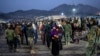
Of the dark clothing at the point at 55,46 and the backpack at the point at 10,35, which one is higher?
the backpack at the point at 10,35

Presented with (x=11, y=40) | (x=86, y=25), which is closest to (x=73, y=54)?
(x=11, y=40)

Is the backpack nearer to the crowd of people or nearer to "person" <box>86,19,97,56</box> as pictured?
the crowd of people

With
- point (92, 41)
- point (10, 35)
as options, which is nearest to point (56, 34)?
point (92, 41)

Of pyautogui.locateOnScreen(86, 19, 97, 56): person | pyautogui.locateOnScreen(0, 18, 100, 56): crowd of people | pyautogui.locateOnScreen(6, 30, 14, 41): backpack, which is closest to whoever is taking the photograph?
pyautogui.locateOnScreen(86, 19, 97, 56): person

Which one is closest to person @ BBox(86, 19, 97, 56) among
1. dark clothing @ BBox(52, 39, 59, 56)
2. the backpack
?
dark clothing @ BBox(52, 39, 59, 56)

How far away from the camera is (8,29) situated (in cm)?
2252

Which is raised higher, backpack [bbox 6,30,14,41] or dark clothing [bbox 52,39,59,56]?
backpack [bbox 6,30,14,41]

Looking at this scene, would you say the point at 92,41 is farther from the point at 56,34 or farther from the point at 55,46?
the point at 55,46

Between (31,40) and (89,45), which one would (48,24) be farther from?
(89,45)

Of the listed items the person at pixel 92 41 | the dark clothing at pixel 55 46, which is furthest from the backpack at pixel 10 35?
the person at pixel 92 41

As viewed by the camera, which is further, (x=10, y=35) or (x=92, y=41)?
(x=10, y=35)

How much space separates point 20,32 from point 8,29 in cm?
449

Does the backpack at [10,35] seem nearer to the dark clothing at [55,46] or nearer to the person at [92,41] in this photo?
the dark clothing at [55,46]

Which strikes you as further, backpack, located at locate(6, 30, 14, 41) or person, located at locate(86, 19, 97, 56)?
backpack, located at locate(6, 30, 14, 41)
